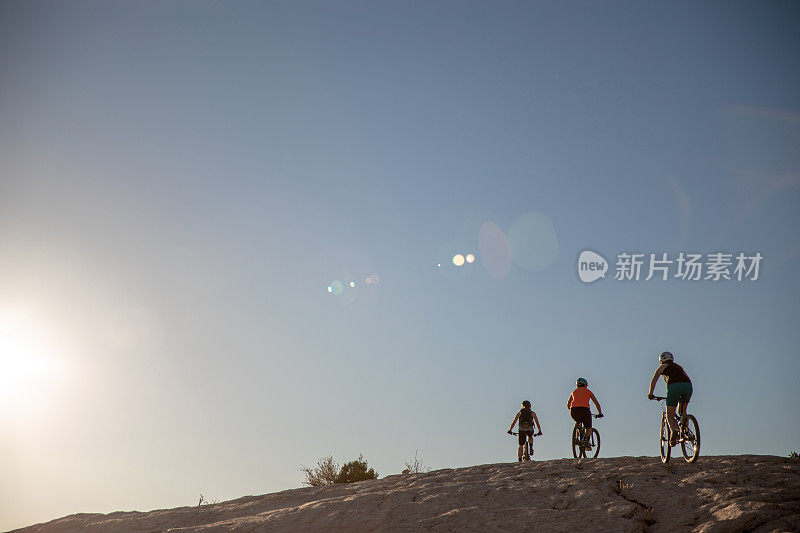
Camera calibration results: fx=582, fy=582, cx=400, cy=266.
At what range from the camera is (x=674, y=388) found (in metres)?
12.8

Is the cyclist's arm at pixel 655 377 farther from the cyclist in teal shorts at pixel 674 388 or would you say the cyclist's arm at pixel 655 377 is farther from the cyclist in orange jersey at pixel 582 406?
the cyclist in orange jersey at pixel 582 406

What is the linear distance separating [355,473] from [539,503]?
16.2 m

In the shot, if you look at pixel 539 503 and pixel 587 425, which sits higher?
pixel 587 425

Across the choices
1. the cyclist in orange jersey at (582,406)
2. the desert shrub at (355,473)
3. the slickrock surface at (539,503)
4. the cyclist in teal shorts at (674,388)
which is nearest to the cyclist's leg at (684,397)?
the cyclist in teal shorts at (674,388)

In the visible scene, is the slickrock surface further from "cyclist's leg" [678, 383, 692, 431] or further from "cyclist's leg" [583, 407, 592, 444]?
"cyclist's leg" [583, 407, 592, 444]

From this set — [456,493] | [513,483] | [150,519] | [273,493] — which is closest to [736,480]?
[513,483]

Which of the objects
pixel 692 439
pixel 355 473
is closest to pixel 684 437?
pixel 692 439

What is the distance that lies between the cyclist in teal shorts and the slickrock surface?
811mm

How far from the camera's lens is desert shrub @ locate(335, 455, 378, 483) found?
82.1ft

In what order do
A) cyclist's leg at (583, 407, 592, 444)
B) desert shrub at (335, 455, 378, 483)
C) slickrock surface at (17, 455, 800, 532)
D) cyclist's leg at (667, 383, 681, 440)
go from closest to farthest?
slickrock surface at (17, 455, 800, 532) → cyclist's leg at (667, 383, 681, 440) → cyclist's leg at (583, 407, 592, 444) → desert shrub at (335, 455, 378, 483)

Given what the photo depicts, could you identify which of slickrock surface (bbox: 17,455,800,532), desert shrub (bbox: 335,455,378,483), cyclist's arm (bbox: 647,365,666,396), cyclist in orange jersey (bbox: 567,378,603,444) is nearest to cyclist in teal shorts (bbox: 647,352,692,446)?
cyclist's arm (bbox: 647,365,666,396)

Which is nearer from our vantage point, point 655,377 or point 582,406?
point 655,377

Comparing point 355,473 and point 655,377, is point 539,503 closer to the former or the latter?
point 655,377

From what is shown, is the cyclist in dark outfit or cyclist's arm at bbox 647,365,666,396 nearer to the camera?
cyclist's arm at bbox 647,365,666,396
